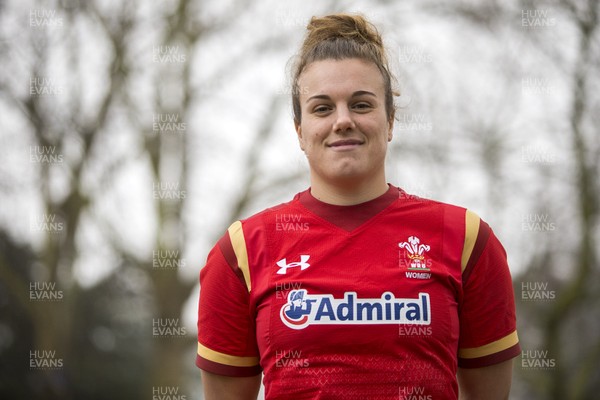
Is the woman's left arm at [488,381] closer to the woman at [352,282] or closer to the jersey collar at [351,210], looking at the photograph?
the woman at [352,282]

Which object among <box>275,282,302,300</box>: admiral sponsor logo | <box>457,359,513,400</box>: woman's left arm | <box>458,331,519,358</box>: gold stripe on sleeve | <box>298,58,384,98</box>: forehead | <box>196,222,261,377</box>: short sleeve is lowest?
<box>457,359,513,400</box>: woman's left arm

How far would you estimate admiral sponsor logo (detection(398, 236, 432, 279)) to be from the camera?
2256mm

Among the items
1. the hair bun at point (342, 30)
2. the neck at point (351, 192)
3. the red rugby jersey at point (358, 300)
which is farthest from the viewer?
the hair bun at point (342, 30)

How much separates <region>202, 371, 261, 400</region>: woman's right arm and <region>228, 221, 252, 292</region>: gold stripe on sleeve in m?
0.31

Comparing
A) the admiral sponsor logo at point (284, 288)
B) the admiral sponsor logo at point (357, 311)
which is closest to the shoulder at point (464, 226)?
the admiral sponsor logo at point (357, 311)

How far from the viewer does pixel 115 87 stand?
11711 millimetres

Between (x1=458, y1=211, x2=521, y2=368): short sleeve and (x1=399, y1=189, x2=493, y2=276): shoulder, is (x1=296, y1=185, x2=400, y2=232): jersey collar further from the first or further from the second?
(x1=458, y1=211, x2=521, y2=368): short sleeve

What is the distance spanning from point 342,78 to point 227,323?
839 mm

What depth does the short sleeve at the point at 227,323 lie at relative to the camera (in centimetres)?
239

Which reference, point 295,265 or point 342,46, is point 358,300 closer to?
point 295,265

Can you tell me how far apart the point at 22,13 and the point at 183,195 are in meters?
3.44

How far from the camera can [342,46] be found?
2.46 m

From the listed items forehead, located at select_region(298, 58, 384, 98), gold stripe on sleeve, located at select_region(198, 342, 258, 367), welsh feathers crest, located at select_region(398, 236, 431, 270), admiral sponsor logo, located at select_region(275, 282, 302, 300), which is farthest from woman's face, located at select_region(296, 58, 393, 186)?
gold stripe on sleeve, located at select_region(198, 342, 258, 367)

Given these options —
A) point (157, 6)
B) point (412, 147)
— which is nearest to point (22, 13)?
point (157, 6)
